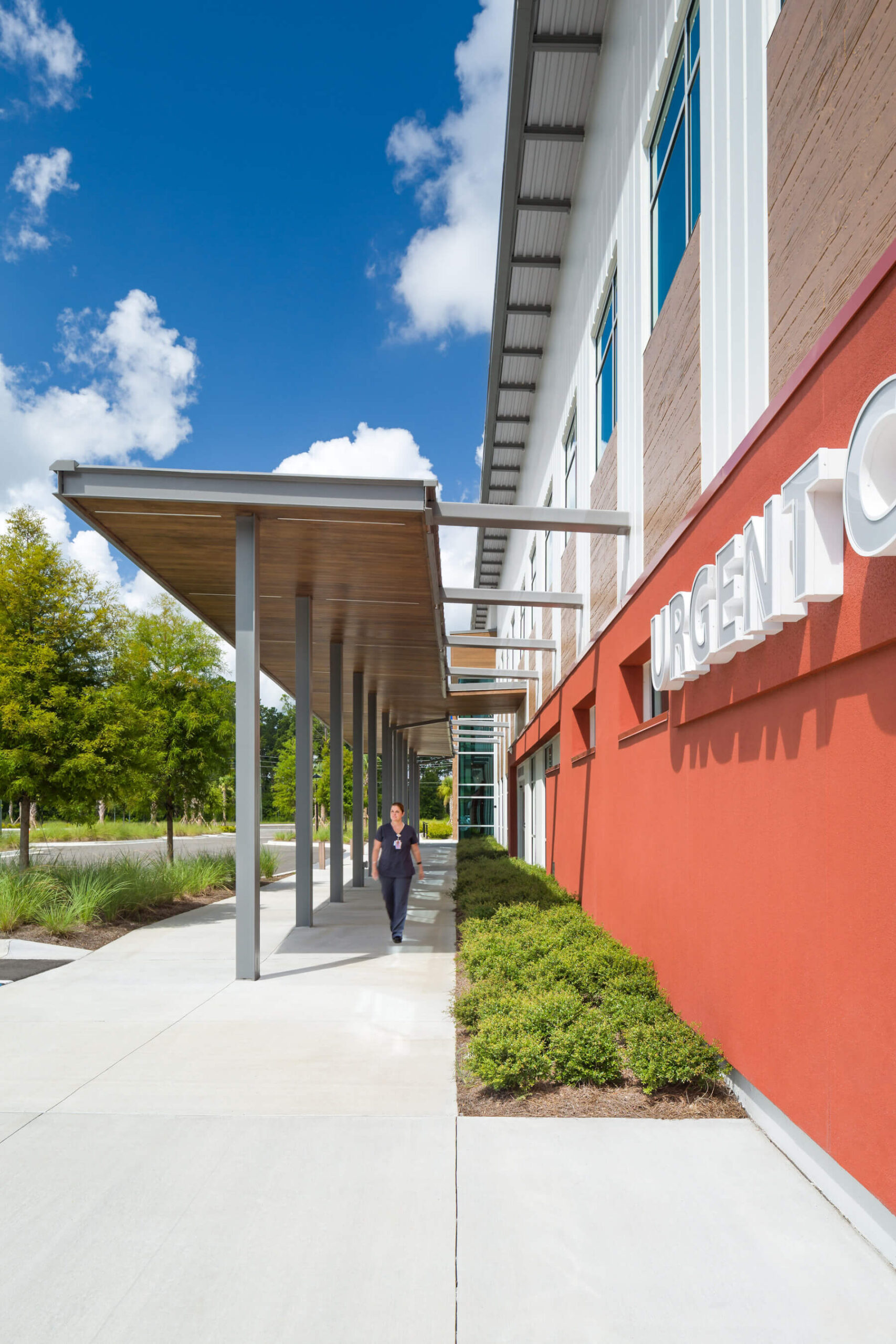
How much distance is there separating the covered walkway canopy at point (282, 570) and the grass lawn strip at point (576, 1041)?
10.4 feet

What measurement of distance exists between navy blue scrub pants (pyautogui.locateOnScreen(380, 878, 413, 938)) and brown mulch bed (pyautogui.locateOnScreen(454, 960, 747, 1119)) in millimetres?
6302

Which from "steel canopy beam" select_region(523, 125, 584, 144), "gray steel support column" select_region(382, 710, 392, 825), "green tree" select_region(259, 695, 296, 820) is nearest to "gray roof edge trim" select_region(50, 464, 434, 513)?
"steel canopy beam" select_region(523, 125, 584, 144)

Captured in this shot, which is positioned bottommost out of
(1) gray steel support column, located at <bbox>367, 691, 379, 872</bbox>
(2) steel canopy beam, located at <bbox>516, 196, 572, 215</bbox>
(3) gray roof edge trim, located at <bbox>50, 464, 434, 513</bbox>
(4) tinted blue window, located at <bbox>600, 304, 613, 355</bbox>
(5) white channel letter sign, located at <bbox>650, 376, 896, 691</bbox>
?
(1) gray steel support column, located at <bbox>367, 691, 379, 872</bbox>

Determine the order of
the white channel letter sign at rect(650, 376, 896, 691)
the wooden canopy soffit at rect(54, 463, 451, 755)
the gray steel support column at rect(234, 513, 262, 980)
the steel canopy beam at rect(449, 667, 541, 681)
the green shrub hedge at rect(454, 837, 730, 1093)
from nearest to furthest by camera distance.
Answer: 1. the white channel letter sign at rect(650, 376, 896, 691)
2. the green shrub hedge at rect(454, 837, 730, 1093)
3. the wooden canopy soffit at rect(54, 463, 451, 755)
4. the gray steel support column at rect(234, 513, 262, 980)
5. the steel canopy beam at rect(449, 667, 541, 681)

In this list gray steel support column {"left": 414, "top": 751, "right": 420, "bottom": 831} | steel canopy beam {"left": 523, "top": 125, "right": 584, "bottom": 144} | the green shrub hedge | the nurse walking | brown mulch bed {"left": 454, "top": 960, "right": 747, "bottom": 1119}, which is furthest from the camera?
gray steel support column {"left": 414, "top": 751, "right": 420, "bottom": 831}

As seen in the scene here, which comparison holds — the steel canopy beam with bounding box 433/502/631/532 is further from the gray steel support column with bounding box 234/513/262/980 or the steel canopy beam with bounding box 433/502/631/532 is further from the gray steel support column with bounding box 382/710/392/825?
the gray steel support column with bounding box 382/710/392/825

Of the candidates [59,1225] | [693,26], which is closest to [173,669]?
[693,26]

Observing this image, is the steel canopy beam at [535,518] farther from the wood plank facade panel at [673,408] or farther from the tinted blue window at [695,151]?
the tinted blue window at [695,151]

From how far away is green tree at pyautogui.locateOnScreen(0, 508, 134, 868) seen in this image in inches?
550

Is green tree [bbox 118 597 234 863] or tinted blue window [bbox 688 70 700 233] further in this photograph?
green tree [bbox 118 597 234 863]

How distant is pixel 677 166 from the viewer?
8.89 meters

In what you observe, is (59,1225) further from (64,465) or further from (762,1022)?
(64,465)

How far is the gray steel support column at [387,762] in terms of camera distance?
28250 mm

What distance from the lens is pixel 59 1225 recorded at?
4098mm
